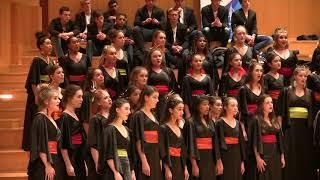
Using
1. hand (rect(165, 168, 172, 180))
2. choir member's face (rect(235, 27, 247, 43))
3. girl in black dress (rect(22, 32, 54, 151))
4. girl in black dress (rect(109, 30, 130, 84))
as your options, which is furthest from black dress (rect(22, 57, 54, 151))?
choir member's face (rect(235, 27, 247, 43))

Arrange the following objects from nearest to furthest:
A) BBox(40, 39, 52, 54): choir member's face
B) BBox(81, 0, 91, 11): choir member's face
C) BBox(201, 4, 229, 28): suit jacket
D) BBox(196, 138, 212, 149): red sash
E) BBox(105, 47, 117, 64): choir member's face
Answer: BBox(196, 138, 212, 149): red sash
BBox(105, 47, 117, 64): choir member's face
BBox(40, 39, 52, 54): choir member's face
BBox(201, 4, 229, 28): suit jacket
BBox(81, 0, 91, 11): choir member's face

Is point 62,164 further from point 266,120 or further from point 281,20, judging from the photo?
point 281,20

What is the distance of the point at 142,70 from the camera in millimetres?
7773

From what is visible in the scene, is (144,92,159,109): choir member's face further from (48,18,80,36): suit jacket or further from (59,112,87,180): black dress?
(48,18,80,36): suit jacket

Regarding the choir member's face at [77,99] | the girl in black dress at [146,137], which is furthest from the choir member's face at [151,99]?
the choir member's face at [77,99]

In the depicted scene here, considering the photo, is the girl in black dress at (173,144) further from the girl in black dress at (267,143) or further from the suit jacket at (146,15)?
the suit jacket at (146,15)

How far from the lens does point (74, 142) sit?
7.16 metres

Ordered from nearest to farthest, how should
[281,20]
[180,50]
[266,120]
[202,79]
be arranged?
[266,120], [202,79], [180,50], [281,20]

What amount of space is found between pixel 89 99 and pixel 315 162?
2777mm

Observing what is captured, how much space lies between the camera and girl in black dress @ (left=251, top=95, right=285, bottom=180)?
7777 millimetres

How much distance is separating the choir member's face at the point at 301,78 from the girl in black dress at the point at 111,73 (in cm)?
206

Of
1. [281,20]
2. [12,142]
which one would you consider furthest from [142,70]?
[281,20]

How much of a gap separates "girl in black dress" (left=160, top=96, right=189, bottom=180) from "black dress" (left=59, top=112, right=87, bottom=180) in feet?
2.70

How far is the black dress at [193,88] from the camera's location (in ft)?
27.3
